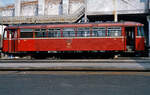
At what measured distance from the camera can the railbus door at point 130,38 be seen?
757 inches

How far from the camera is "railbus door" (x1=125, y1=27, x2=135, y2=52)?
19.2 metres

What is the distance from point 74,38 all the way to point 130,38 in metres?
5.83

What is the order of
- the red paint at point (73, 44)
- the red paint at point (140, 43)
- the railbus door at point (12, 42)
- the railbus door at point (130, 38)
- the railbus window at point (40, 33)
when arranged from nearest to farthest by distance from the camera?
the red paint at point (140, 43)
the red paint at point (73, 44)
the railbus door at point (130, 38)
the railbus window at point (40, 33)
the railbus door at point (12, 42)

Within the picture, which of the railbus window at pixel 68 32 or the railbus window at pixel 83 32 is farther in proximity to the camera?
the railbus window at pixel 68 32

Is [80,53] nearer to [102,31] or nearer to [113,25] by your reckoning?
[102,31]

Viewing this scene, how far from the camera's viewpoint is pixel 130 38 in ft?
63.5

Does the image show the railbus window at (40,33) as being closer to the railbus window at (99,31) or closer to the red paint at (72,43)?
the red paint at (72,43)

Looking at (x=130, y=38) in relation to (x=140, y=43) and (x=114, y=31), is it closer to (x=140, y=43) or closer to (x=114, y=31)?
(x=140, y=43)

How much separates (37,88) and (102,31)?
14.1 m

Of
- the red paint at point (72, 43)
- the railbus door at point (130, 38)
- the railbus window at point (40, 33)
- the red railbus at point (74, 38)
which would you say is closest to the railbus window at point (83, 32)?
the red railbus at point (74, 38)

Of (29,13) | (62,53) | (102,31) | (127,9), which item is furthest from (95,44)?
(29,13)

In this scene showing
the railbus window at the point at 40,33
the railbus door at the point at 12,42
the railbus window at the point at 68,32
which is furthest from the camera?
the railbus door at the point at 12,42

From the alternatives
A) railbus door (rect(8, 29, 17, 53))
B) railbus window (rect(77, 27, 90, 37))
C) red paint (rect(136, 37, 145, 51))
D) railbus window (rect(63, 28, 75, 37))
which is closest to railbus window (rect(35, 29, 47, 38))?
railbus window (rect(63, 28, 75, 37))

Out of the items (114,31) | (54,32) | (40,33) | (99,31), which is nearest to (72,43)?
(54,32)
